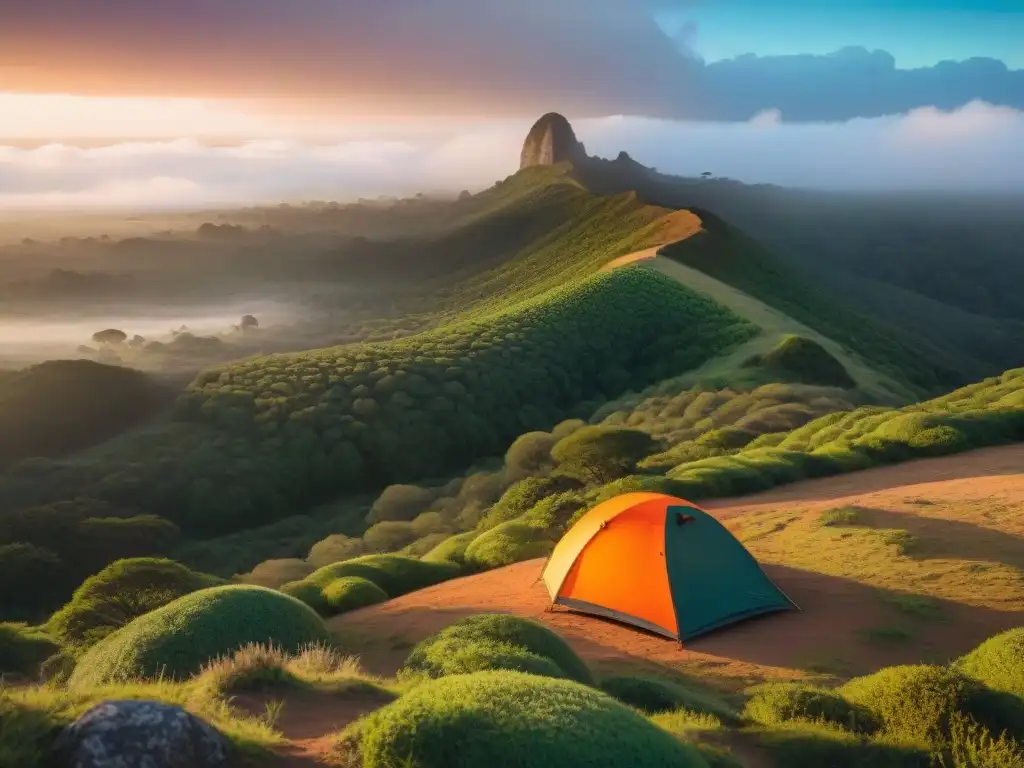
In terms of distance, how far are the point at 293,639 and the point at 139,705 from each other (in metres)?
7.46

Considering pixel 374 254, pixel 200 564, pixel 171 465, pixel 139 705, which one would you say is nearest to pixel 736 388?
pixel 200 564

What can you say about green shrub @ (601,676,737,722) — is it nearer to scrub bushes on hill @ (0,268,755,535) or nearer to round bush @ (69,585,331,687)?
round bush @ (69,585,331,687)

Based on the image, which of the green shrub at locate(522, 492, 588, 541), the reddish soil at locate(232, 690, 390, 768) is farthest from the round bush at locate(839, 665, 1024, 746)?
the green shrub at locate(522, 492, 588, 541)

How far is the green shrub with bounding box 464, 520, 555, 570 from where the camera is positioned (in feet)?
72.2

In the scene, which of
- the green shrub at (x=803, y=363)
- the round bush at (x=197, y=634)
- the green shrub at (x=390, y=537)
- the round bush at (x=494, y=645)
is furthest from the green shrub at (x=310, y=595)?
the green shrub at (x=803, y=363)

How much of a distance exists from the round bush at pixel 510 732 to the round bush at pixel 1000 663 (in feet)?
17.5

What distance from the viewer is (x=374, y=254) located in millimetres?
169500

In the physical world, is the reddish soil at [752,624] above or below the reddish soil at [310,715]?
below

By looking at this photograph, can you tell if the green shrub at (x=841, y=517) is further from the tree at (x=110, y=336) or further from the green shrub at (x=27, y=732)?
the tree at (x=110, y=336)

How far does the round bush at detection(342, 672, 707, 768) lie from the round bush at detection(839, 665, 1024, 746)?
139 inches

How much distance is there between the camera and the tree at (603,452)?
31047mm

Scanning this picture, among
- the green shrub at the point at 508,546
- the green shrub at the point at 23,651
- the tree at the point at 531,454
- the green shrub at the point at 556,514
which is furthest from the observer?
the tree at the point at 531,454

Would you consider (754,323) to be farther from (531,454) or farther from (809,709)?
(809,709)

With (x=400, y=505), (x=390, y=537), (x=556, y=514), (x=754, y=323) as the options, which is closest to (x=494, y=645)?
(x=556, y=514)
